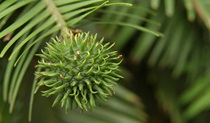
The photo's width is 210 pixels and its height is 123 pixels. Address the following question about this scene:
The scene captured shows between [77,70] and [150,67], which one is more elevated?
[150,67]

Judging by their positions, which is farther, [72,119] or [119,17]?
[119,17]

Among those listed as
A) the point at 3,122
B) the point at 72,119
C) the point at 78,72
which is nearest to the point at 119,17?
the point at 72,119

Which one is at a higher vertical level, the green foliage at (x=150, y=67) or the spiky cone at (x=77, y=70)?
the green foliage at (x=150, y=67)

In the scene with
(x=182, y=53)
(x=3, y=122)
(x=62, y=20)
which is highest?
(x=182, y=53)

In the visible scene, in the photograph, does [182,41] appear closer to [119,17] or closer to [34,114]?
[119,17]

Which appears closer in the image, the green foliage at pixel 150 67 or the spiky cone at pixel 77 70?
the spiky cone at pixel 77 70

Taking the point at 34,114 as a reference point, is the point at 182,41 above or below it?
above

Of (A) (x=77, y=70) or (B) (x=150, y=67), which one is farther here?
(B) (x=150, y=67)

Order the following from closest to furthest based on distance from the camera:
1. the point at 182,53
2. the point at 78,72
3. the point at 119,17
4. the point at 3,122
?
the point at 78,72, the point at 3,122, the point at 119,17, the point at 182,53

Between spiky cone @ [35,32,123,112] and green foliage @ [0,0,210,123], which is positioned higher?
green foliage @ [0,0,210,123]

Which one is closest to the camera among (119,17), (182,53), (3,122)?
(3,122)

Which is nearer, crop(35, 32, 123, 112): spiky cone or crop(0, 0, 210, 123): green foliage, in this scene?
crop(35, 32, 123, 112): spiky cone
